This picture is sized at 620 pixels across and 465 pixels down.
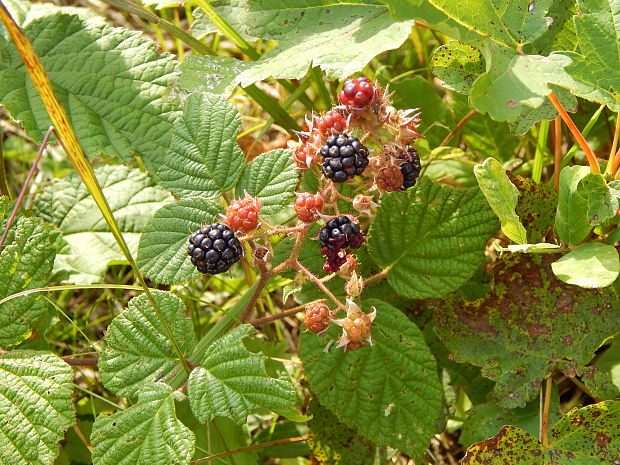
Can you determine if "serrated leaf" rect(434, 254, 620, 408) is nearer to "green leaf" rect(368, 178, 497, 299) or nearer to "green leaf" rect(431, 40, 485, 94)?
"green leaf" rect(368, 178, 497, 299)

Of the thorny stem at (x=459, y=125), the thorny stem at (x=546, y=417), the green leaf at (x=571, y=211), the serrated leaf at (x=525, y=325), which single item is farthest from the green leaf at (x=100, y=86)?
the thorny stem at (x=546, y=417)

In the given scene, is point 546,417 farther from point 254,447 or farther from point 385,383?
point 254,447

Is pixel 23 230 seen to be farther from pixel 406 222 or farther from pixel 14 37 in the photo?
pixel 406 222

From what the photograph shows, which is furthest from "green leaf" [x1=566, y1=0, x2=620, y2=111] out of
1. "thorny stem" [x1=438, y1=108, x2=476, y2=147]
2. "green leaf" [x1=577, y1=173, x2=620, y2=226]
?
"thorny stem" [x1=438, y1=108, x2=476, y2=147]

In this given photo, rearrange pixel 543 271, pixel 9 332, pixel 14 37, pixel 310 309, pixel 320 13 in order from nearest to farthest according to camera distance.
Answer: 1. pixel 14 37
2. pixel 310 309
3. pixel 9 332
4. pixel 543 271
5. pixel 320 13

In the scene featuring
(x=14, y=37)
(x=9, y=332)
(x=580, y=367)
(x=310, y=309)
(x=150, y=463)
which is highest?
(x=14, y=37)

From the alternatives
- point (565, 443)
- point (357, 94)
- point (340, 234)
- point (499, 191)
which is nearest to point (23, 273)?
point (340, 234)

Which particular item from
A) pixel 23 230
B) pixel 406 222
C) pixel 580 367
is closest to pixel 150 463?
pixel 23 230
